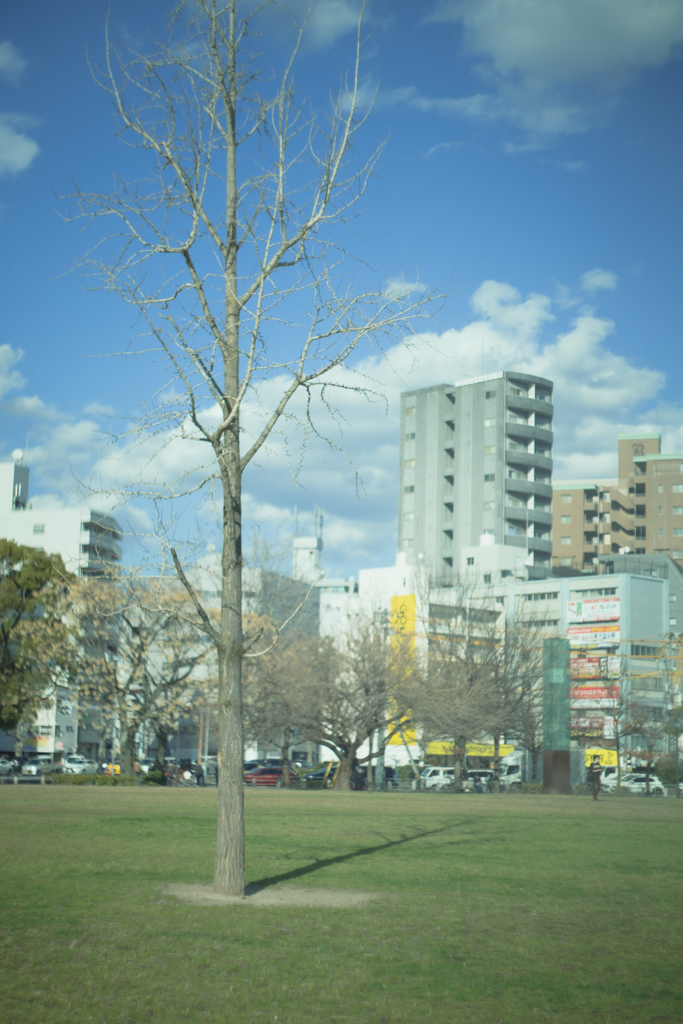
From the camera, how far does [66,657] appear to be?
39.8m

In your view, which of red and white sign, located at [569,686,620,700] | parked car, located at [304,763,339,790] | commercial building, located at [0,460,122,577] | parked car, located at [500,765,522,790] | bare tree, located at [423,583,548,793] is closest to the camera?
bare tree, located at [423,583,548,793]

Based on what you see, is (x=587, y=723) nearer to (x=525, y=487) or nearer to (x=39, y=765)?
(x=39, y=765)

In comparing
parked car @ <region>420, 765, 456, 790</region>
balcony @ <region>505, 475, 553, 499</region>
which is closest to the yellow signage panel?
parked car @ <region>420, 765, 456, 790</region>

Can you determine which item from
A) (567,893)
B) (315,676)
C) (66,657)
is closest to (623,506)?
Result: (315,676)

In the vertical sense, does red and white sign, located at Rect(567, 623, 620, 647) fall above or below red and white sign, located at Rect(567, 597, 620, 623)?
below

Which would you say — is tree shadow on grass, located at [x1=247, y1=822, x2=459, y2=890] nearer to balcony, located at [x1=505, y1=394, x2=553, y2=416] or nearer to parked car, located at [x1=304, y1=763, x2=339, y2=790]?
parked car, located at [x1=304, y1=763, x2=339, y2=790]

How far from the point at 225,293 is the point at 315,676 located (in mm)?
34181

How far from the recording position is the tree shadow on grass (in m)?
11.5

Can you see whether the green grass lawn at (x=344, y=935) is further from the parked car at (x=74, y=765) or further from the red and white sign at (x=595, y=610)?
the red and white sign at (x=595, y=610)

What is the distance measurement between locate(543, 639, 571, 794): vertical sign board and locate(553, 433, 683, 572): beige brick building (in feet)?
231

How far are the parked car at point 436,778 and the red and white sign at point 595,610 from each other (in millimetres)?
34036

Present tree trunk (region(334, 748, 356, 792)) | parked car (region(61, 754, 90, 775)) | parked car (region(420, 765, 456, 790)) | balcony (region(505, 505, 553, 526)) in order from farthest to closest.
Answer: balcony (region(505, 505, 553, 526)) → parked car (region(61, 754, 90, 775)) → parked car (region(420, 765, 456, 790)) → tree trunk (region(334, 748, 356, 792))

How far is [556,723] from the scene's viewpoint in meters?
46.4

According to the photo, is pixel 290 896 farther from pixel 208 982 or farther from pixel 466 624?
pixel 466 624
